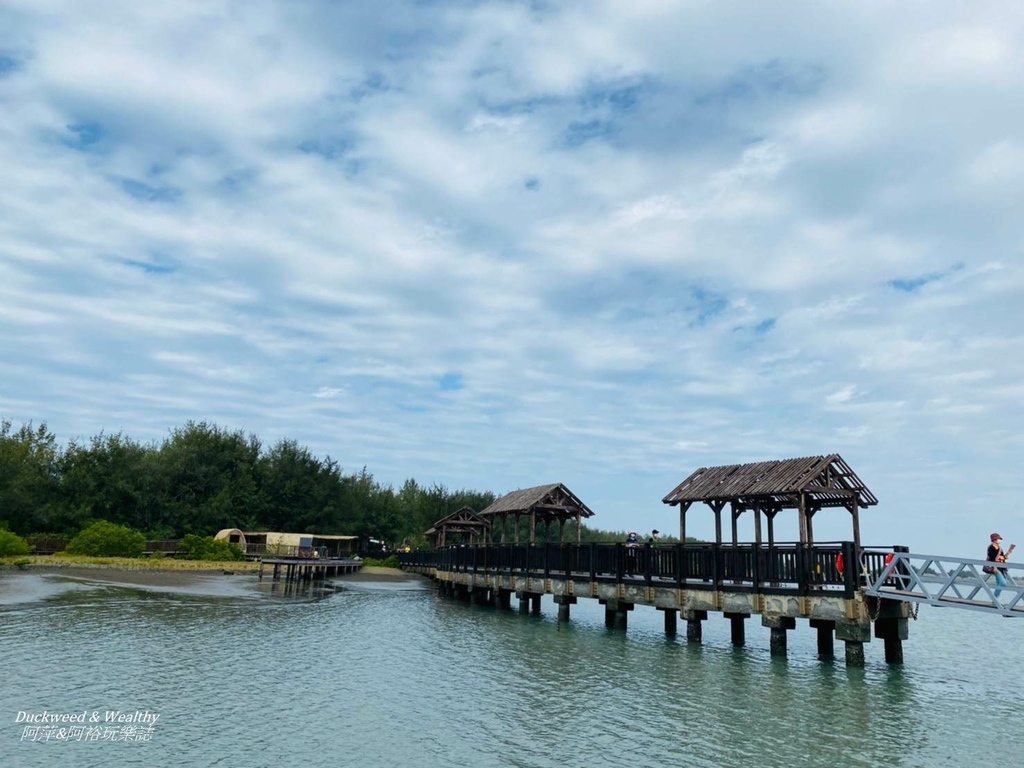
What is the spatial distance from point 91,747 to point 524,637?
17200mm

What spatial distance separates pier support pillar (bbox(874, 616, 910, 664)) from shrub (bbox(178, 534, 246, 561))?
170 feet

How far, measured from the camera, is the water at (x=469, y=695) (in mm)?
12938

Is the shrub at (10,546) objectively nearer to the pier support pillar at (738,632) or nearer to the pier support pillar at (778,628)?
the pier support pillar at (738,632)

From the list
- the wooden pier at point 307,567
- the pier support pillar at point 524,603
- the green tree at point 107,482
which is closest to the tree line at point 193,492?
the green tree at point 107,482

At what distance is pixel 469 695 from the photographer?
56.8ft

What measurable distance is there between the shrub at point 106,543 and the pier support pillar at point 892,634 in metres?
52.8

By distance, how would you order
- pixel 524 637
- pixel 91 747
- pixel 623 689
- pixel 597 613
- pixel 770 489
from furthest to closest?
1. pixel 597 613
2. pixel 524 637
3. pixel 770 489
4. pixel 623 689
5. pixel 91 747

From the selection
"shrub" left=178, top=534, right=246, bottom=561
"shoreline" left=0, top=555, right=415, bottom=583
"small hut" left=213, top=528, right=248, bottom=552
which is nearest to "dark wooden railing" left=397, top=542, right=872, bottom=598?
"shoreline" left=0, top=555, right=415, bottom=583

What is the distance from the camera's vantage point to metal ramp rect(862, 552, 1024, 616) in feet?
57.6

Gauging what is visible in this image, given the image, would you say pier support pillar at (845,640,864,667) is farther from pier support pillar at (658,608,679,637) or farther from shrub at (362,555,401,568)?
shrub at (362,555,401,568)

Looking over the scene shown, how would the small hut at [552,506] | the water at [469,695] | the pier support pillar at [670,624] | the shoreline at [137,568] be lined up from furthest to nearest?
the shoreline at [137,568] → the small hut at [552,506] → the pier support pillar at [670,624] → the water at [469,695]

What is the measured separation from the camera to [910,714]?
1658cm

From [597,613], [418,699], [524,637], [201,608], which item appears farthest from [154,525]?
[418,699]

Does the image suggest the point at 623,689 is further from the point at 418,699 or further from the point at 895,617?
the point at 895,617
